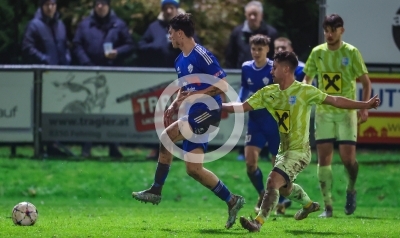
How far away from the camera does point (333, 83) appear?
43.3 feet

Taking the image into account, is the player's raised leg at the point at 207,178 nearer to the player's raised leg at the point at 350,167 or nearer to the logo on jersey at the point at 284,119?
the logo on jersey at the point at 284,119

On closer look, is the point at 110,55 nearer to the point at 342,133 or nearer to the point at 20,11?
the point at 20,11

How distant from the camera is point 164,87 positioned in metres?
17.3

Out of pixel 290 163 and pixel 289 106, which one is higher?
pixel 289 106

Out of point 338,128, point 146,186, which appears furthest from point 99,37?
point 338,128

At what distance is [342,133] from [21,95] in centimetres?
623

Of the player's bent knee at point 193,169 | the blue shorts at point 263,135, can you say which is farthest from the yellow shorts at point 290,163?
the blue shorts at point 263,135

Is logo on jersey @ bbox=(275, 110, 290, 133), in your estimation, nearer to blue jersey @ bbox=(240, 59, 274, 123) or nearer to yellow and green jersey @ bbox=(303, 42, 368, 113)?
yellow and green jersey @ bbox=(303, 42, 368, 113)

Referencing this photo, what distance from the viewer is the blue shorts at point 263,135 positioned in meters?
13.6

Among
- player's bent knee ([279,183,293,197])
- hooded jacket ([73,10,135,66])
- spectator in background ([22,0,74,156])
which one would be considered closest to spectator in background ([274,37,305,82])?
player's bent knee ([279,183,293,197])

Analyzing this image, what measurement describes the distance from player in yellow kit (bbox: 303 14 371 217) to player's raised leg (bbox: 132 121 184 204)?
292 centimetres

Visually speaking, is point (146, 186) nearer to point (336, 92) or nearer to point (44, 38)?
point (44, 38)

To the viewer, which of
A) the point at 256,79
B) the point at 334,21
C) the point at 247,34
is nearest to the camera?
the point at 334,21

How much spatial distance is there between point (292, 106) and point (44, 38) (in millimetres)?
8281
